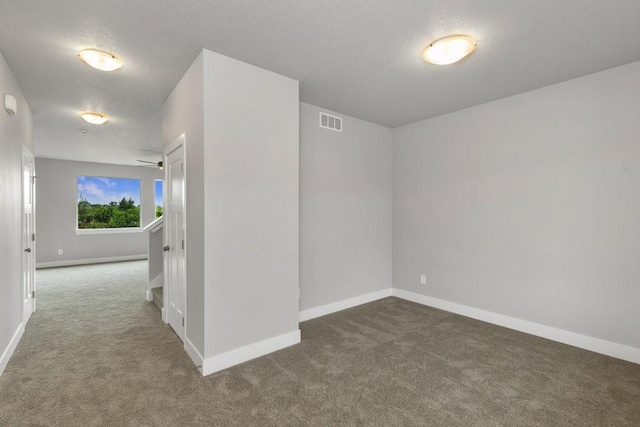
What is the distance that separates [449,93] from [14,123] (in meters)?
4.71

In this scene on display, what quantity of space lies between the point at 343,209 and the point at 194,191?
214 cm

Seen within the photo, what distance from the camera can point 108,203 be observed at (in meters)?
8.22

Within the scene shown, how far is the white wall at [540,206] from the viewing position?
2797 millimetres

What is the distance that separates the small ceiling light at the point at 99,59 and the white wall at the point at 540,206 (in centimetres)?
381

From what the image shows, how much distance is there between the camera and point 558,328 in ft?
10.3

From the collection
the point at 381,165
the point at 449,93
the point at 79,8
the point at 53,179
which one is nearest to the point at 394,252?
the point at 381,165

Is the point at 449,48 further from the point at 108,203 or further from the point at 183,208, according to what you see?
the point at 108,203

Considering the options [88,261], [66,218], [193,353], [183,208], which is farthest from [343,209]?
[66,218]

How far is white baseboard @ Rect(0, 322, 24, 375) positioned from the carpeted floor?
0.19ft

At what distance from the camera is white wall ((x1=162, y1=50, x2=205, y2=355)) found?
255 cm

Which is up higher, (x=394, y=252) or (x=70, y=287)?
(x=394, y=252)

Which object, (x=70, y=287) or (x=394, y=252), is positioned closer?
(x=394, y=252)

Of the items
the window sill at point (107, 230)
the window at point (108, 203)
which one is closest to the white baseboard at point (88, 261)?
the window sill at point (107, 230)

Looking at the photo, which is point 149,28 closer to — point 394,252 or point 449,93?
point 449,93
